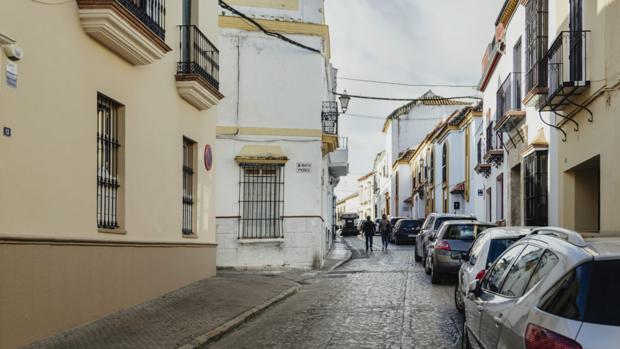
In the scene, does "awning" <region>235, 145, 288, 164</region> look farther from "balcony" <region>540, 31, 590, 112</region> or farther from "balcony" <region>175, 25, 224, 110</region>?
"balcony" <region>540, 31, 590, 112</region>

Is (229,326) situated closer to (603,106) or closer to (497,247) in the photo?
(497,247)

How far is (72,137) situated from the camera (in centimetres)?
889

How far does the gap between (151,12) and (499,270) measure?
7.97 m

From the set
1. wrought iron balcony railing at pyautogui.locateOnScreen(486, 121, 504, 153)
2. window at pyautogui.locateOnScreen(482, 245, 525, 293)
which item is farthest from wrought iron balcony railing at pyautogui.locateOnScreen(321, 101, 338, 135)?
window at pyautogui.locateOnScreen(482, 245, 525, 293)

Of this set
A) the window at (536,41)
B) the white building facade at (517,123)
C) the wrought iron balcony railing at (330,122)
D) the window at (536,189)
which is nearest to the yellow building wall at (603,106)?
the window at (536,41)

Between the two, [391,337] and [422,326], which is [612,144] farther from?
[391,337]

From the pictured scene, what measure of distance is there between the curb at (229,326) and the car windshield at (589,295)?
532 cm

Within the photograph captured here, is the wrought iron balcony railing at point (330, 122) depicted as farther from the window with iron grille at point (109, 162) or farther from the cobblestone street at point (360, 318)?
the window with iron grille at point (109, 162)

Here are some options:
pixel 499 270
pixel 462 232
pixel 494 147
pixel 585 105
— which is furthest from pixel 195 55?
pixel 494 147

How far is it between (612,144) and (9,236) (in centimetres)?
→ 939

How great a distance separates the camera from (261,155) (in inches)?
791

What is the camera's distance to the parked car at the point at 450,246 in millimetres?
15453

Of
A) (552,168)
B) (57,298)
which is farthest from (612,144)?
(57,298)

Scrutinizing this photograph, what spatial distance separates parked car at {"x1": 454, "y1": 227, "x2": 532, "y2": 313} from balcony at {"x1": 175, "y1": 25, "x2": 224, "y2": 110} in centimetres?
644
